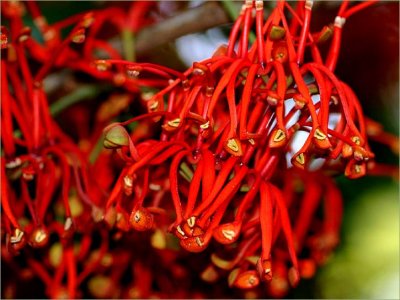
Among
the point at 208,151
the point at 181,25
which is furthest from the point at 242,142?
the point at 181,25

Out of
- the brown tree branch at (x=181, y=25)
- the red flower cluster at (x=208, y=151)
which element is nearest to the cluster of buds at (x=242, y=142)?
the red flower cluster at (x=208, y=151)

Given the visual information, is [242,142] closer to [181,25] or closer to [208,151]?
[208,151]

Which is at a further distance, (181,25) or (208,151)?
(181,25)

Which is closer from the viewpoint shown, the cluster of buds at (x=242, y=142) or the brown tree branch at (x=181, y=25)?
the cluster of buds at (x=242, y=142)

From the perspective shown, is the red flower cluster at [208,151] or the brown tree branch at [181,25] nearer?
the red flower cluster at [208,151]

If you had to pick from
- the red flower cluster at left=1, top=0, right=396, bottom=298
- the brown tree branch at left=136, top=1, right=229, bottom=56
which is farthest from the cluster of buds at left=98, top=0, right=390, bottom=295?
the brown tree branch at left=136, top=1, right=229, bottom=56

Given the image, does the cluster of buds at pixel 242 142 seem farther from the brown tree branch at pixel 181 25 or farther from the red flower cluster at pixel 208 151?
the brown tree branch at pixel 181 25

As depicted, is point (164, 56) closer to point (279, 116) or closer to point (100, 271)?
point (100, 271)

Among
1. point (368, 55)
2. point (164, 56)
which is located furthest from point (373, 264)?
point (164, 56)
